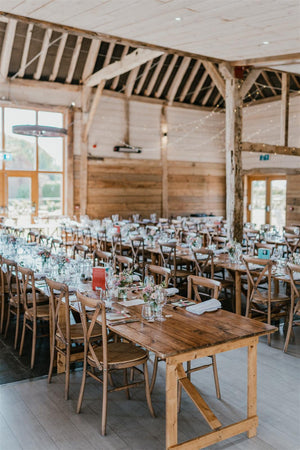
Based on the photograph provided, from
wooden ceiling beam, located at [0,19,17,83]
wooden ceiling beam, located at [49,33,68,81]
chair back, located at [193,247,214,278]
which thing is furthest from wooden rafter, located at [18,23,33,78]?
chair back, located at [193,247,214,278]

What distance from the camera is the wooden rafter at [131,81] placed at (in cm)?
1509

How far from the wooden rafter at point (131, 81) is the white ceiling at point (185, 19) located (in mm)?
7761

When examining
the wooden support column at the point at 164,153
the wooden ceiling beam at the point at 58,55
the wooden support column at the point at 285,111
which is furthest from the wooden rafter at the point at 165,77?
the wooden support column at the point at 285,111

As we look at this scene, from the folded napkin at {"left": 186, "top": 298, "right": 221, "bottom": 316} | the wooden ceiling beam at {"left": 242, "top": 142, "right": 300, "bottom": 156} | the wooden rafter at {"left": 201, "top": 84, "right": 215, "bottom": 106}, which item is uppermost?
the wooden rafter at {"left": 201, "top": 84, "right": 215, "bottom": 106}

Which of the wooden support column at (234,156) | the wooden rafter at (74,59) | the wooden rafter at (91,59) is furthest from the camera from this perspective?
the wooden rafter at (91,59)

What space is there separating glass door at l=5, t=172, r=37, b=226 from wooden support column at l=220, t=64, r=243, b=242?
697 cm

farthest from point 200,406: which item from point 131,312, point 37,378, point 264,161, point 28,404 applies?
point 264,161

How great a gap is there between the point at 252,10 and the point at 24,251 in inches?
187

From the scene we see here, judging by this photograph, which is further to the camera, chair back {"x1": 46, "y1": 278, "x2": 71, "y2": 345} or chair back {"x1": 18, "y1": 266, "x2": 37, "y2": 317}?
chair back {"x1": 18, "y1": 266, "x2": 37, "y2": 317}

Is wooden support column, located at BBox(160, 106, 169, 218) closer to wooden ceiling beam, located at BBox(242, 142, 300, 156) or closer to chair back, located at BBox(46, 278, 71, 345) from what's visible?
wooden ceiling beam, located at BBox(242, 142, 300, 156)

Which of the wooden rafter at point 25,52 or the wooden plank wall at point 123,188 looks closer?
the wooden rafter at point 25,52

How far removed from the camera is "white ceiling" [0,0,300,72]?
17.6 feet

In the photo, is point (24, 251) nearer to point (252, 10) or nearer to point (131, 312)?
point (131, 312)

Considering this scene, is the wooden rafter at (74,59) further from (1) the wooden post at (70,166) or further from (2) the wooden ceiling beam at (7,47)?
(2) the wooden ceiling beam at (7,47)
